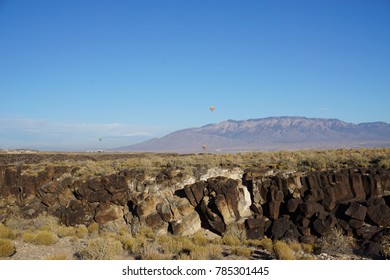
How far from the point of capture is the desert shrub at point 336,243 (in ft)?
46.1

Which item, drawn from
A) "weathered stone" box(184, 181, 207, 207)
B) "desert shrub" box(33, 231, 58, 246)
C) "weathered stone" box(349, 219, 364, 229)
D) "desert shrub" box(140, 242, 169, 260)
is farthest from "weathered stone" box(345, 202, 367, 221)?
"desert shrub" box(33, 231, 58, 246)

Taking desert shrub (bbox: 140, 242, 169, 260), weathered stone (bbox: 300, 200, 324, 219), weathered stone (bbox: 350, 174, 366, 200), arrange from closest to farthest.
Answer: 1. desert shrub (bbox: 140, 242, 169, 260)
2. weathered stone (bbox: 300, 200, 324, 219)
3. weathered stone (bbox: 350, 174, 366, 200)

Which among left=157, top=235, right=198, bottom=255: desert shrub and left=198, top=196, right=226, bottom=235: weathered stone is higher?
left=198, top=196, right=226, bottom=235: weathered stone

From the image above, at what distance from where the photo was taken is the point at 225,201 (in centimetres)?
1862

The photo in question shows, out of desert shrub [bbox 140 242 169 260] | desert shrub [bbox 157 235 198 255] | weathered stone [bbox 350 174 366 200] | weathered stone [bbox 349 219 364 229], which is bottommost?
desert shrub [bbox 157 235 198 255]

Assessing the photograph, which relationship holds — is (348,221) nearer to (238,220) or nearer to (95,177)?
(238,220)

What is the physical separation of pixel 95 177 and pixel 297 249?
1411 centimetres

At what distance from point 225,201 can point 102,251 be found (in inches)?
296

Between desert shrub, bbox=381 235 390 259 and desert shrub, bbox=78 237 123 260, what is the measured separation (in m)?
9.66

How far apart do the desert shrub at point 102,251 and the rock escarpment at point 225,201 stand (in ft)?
15.8

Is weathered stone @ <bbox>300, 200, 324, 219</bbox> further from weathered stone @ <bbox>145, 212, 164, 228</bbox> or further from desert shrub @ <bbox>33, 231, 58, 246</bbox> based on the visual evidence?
desert shrub @ <bbox>33, 231, 58, 246</bbox>

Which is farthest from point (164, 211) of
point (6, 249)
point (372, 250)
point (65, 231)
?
point (372, 250)

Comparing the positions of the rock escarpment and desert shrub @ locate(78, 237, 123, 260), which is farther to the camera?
the rock escarpment

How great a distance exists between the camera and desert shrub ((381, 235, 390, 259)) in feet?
41.5
